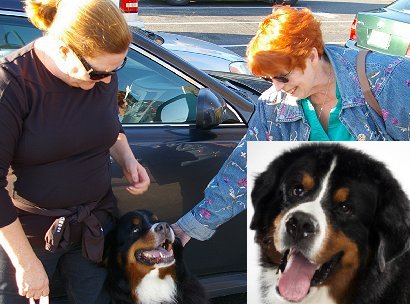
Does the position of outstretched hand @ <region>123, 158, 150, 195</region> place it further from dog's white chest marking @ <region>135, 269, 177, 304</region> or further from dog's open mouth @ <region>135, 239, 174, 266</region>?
dog's white chest marking @ <region>135, 269, 177, 304</region>

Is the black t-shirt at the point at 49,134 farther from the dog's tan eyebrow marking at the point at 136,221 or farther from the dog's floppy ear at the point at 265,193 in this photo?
the dog's floppy ear at the point at 265,193

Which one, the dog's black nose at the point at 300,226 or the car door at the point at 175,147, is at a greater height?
the dog's black nose at the point at 300,226

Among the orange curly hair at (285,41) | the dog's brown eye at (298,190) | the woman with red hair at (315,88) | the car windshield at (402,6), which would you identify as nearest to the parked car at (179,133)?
the woman with red hair at (315,88)

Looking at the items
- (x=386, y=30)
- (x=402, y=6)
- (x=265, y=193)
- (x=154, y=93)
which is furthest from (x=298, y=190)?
(x=402, y=6)

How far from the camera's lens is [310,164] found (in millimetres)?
2029

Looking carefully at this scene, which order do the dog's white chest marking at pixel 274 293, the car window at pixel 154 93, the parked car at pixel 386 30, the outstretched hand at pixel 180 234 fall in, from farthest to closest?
the parked car at pixel 386 30, the car window at pixel 154 93, the outstretched hand at pixel 180 234, the dog's white chest marking at pixel 274 293

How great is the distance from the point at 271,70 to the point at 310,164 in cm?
38

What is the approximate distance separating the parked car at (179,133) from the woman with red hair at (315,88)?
890mm

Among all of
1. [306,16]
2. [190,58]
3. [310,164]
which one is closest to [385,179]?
[310,164]

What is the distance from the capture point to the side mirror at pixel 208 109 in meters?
3.15

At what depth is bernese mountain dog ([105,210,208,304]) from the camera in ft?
9.11

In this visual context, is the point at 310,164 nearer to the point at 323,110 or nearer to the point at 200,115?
the point at 323,110

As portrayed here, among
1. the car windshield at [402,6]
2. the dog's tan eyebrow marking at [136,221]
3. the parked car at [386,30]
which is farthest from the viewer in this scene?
the car windshield at [402,6]

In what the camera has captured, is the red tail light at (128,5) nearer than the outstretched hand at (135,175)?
No
